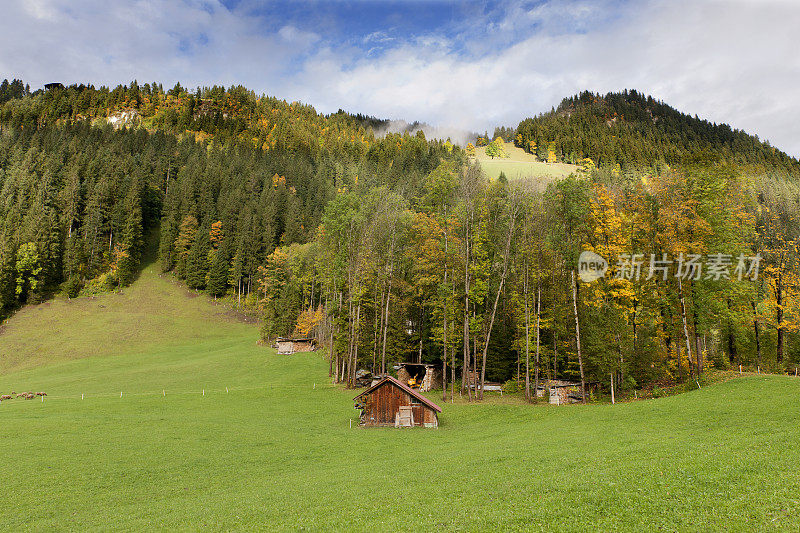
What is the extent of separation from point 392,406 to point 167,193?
337 ft

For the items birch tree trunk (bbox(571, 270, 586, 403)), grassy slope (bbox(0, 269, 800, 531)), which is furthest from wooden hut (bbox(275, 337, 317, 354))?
birch tree trunk (bbox(571, 270, 586, 403))

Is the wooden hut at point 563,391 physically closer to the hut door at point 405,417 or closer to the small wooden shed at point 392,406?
the small wooden shed at point 392,406

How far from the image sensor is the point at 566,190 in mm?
35281

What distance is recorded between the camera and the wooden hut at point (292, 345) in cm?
6019

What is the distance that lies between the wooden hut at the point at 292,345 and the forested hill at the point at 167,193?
27344 mm

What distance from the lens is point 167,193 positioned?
10912cm

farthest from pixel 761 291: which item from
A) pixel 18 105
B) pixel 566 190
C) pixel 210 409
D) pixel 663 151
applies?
pixel 18 105

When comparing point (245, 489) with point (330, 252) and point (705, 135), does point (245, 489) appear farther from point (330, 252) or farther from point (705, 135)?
point (705, 135)

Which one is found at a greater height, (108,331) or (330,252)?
(330,252)

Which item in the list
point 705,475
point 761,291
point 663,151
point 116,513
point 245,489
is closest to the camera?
point 705,475

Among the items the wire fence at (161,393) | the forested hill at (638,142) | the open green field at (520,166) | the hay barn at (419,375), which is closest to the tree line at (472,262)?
the hay barn at (419,375)

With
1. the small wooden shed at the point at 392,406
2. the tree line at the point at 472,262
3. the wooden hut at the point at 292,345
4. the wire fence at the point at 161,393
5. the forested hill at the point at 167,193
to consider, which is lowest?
the wire fence at the point at 161,393

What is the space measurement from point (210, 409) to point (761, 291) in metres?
57.7

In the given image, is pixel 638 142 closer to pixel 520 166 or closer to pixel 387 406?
pixel 520 166
